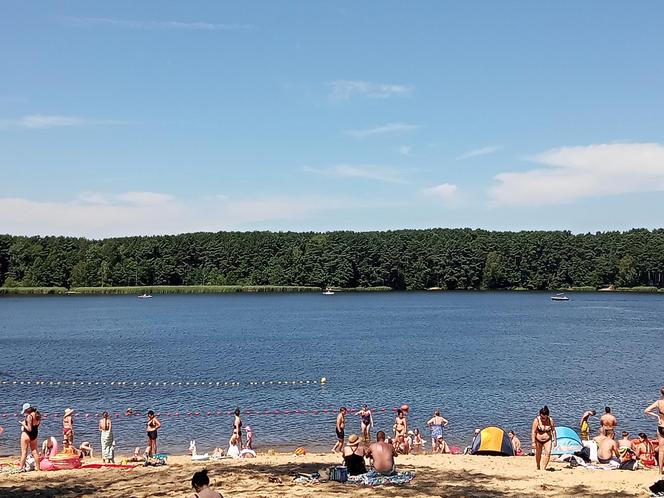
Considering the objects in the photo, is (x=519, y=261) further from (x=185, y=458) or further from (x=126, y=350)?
(x=185, y=458)

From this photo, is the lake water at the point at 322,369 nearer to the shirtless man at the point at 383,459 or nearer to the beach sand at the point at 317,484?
the beach sand at the point at 317,484

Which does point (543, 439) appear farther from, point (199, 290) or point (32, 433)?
point (199, 290)

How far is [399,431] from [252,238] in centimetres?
16894

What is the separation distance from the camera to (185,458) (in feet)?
80.9

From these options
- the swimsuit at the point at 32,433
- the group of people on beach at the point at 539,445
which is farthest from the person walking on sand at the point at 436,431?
the swimsuit at the point at 32,433

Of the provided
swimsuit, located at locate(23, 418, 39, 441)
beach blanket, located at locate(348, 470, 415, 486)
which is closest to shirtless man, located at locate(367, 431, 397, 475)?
beach blanket, located at locate(348, 470, 415, 486)

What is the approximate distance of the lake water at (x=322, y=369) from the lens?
112 feet

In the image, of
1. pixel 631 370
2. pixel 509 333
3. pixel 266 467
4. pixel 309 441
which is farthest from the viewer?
pixel 509 333

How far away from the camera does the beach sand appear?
16969mm

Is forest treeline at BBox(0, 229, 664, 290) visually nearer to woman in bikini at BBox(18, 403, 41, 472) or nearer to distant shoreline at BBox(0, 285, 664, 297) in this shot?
distant shoreline at BBox(0, 285, 664, 297)

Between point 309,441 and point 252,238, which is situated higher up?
point 252,238

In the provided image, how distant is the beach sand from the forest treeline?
162 metres

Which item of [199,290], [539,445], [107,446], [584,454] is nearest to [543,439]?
[539,445]

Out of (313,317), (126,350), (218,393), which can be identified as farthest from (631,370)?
(313,317)
